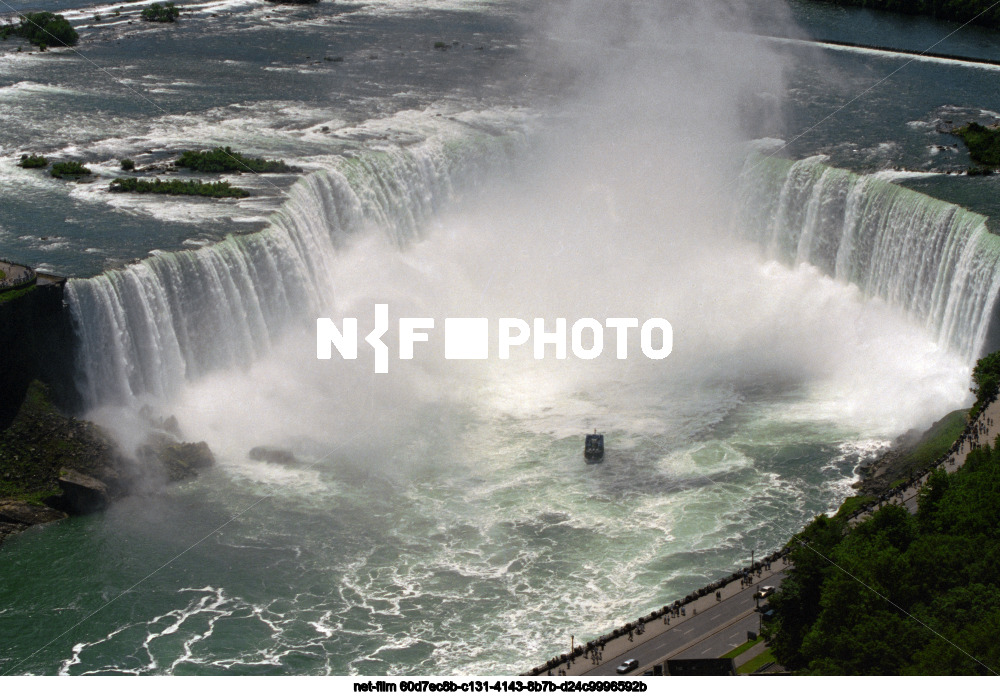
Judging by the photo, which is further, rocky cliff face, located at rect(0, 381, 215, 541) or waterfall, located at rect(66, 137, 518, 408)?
waterfall, located at rect(66, 137, 518, 408)

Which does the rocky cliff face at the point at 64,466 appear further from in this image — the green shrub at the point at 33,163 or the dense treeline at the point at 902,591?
the dense treeline at the point at 902,591

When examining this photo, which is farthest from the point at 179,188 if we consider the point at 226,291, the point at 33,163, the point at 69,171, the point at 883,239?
the point at 883,239

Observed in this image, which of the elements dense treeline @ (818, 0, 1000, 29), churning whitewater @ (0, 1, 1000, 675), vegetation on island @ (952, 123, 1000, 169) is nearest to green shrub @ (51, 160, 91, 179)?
churning whitewater @ (0, 1, 1000, 675)

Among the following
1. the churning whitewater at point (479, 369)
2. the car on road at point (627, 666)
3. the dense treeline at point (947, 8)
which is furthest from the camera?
the dense treeline at point (947, 8)

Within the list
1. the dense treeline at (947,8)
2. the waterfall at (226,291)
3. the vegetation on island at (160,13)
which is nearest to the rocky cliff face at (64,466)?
the waterfall at (226,291)

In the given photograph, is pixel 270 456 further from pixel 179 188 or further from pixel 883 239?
pixel 883 239

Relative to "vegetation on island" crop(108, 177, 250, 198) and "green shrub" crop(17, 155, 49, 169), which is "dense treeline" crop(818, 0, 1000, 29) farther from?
"green shrub" crop(17, 155, 49, 169)
